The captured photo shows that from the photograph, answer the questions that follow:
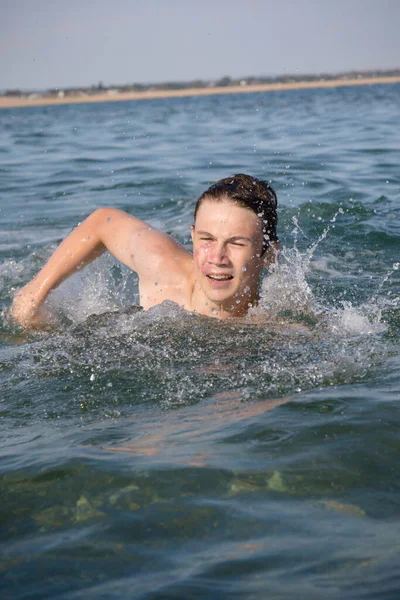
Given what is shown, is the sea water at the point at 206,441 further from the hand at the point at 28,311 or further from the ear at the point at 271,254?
the ear at the point at 271,254

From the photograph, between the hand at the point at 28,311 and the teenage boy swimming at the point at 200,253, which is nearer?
the teenage boy swimming at the point at 200,253

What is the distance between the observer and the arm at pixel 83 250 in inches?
197

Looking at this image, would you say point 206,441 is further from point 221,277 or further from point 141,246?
point 141,246

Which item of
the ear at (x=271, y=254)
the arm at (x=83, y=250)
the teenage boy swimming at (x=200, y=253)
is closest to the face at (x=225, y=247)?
the teenage boy swimming at (x=200, y=253)

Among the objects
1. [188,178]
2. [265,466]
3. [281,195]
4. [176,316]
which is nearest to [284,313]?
[176,316]

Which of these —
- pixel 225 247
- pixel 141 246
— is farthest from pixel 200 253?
Result: pixel 141 246

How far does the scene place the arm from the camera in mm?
5004

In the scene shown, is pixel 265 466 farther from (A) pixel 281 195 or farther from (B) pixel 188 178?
(B) pixel 188 178

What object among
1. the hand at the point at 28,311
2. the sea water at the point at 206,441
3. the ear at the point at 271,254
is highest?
the ear at the point at 271,254

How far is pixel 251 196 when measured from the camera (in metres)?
4.56

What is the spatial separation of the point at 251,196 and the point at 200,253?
1.43 ft

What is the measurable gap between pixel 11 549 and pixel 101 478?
0.47 meters

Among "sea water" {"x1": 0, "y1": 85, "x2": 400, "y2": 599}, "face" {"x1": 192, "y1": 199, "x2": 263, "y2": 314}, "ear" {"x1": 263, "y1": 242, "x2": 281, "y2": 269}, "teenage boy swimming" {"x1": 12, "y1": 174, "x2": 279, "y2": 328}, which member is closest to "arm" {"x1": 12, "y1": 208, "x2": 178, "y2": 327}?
"teenage boy swimming" {"x1": 12, "y1": 174, "x2": 279, "y2": 328}

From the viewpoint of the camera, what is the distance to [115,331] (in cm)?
464
